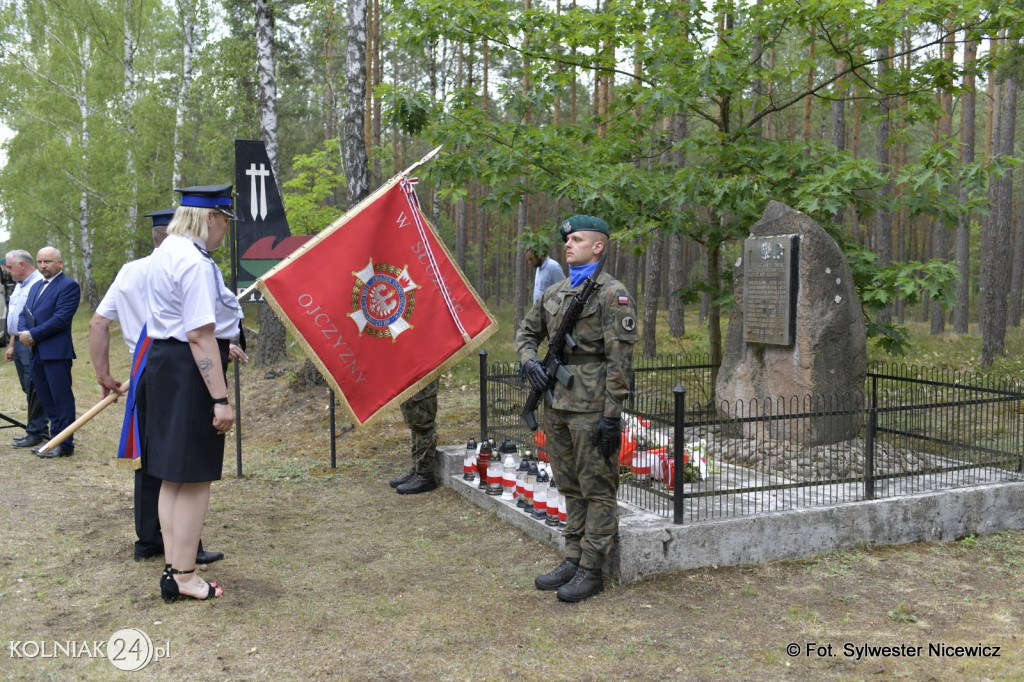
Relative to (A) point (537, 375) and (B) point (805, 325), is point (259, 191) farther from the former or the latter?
(B) point (805, 325)

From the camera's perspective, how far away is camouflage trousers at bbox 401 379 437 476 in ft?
22.9

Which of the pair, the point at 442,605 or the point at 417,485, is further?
the point at 417,485

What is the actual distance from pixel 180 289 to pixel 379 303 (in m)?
2.36

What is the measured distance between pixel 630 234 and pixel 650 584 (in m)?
4.50

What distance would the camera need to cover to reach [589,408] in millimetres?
4656

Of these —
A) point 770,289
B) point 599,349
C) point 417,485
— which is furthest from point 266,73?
point 599,349

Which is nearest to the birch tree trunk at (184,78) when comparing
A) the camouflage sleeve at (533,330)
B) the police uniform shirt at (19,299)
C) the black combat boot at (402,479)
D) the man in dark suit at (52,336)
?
the police uniform shirt at (19,299)

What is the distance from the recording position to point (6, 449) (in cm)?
839

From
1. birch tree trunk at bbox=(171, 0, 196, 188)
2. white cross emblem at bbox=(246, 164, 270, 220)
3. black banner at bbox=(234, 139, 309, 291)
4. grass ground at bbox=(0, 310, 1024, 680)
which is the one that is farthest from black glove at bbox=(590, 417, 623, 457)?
birch tree trunk at bbox=(171, 0, 196, 188)

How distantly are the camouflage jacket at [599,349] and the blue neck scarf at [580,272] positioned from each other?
6 cm

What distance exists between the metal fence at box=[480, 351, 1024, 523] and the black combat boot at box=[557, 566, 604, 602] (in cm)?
74

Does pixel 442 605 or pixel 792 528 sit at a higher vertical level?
pixel 792 528

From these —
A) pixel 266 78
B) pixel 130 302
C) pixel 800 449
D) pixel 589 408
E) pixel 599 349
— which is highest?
pixel 266 78

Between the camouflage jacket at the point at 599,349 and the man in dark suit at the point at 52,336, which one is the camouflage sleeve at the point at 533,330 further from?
the man in dark suit at the point at 52,336
